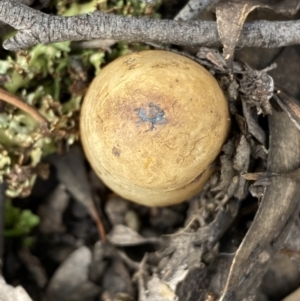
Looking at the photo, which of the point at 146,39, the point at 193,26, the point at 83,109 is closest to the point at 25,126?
the point at 83,109

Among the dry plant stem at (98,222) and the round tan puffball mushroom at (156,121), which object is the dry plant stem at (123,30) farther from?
the dry plant stem at (98,222)

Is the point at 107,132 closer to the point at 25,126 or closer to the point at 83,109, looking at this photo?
the point at 83,109

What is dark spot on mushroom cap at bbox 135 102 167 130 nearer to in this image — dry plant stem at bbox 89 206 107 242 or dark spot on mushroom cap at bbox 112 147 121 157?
dark spot on mushroom cap at bbox 112 147 121 157

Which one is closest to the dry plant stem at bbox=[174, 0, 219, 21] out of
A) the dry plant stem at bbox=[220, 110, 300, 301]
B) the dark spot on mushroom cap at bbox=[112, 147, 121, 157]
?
the dry plant stem at bbox=[220, 110, 300, 301]

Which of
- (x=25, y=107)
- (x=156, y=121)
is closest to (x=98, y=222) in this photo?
(x=25, y=107)

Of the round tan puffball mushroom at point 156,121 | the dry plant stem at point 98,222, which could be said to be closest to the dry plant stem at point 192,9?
the round tan puffball mushroom at point 156,121
